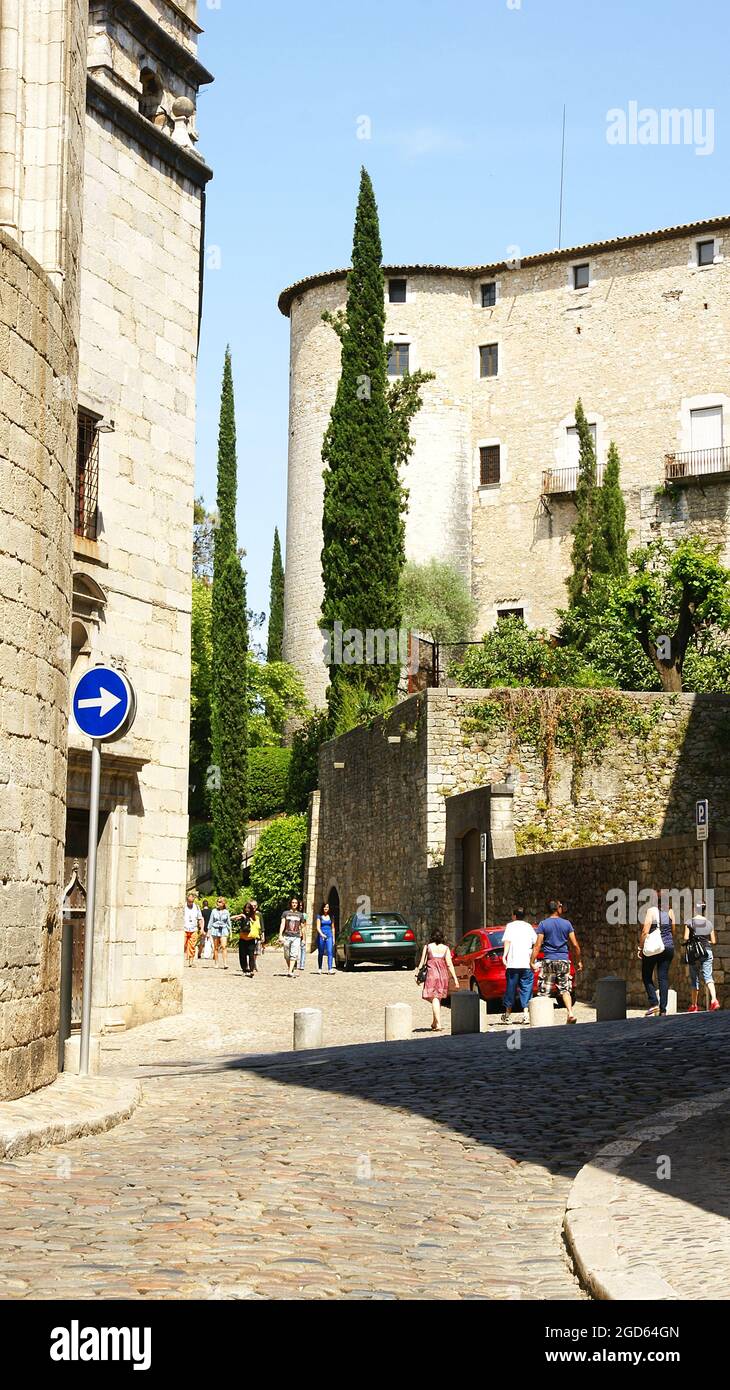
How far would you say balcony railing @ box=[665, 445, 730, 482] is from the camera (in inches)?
2060

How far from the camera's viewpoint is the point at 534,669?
40281 millimetres

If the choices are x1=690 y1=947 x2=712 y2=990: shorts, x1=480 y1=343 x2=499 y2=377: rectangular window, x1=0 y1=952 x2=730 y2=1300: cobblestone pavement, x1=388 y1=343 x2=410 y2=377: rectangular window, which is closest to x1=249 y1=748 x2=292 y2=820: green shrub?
x1=388 y1=343 x2=410 y2=377: rectangular window

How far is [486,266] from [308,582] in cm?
1264

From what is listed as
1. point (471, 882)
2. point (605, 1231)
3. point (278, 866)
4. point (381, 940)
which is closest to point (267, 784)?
point (278, 866)

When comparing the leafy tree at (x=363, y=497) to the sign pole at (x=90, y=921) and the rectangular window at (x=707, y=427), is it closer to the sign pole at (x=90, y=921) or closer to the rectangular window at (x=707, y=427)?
the rectangular window at (x=707, y=427)

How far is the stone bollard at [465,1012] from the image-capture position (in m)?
17.5

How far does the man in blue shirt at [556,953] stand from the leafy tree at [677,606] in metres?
24.7

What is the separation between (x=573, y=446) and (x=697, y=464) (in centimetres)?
452

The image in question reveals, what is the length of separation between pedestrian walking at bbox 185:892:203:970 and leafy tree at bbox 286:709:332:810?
12.3 meters

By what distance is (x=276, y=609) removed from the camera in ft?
220

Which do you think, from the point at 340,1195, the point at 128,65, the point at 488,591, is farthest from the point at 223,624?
the point at 340,1195

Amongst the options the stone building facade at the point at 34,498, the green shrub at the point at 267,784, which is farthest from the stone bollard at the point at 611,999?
the green shrub at the point at 267,784

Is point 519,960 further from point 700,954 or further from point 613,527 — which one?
point 613,527

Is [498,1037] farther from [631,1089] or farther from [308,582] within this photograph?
[308,582]
